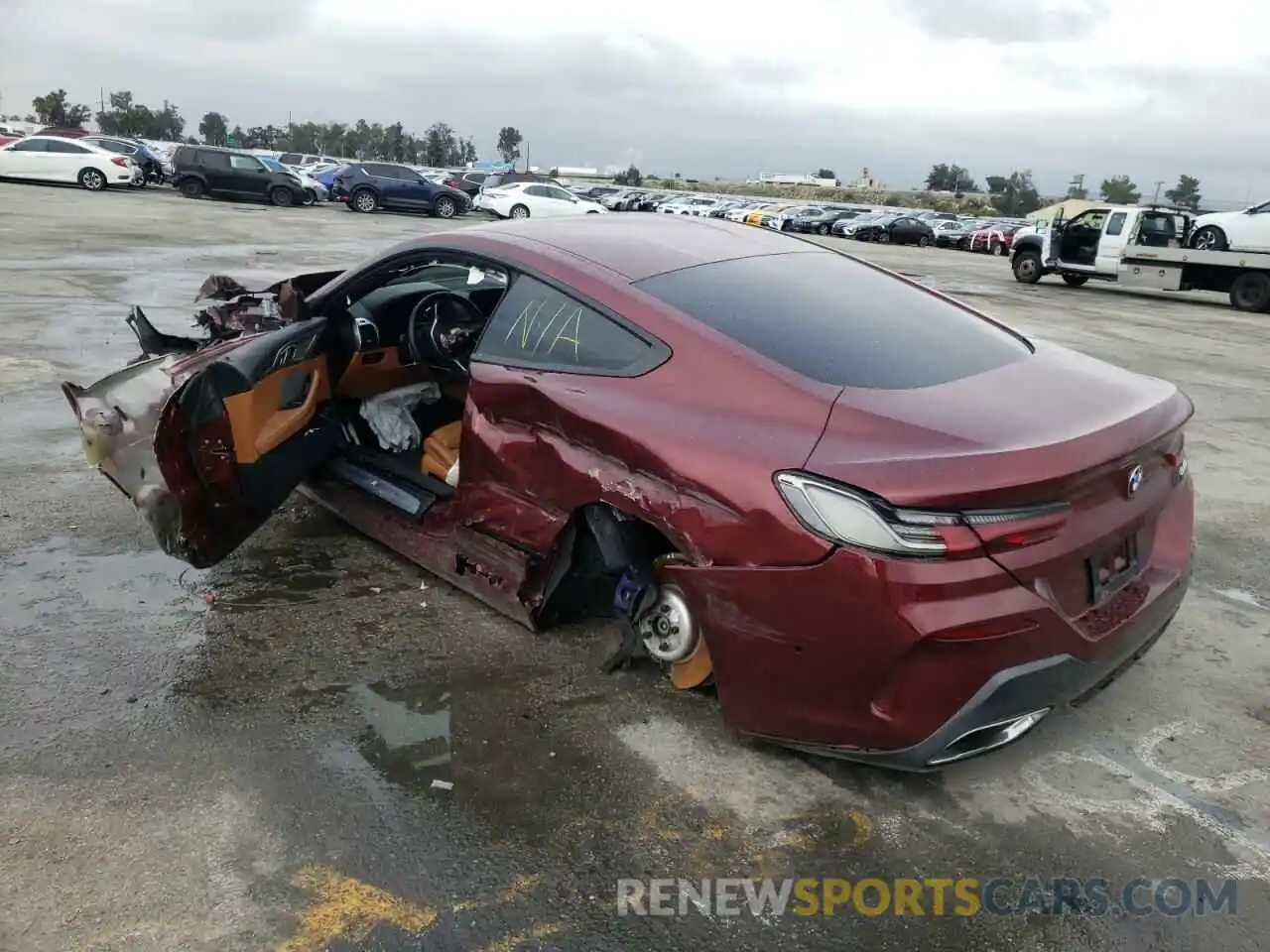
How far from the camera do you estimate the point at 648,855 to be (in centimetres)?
253

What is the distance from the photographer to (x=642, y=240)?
Answer: 3.56m

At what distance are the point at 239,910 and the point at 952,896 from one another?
1749 mm

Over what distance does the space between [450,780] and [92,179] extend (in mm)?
33292

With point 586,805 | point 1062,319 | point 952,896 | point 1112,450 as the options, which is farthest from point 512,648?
point 1062,319

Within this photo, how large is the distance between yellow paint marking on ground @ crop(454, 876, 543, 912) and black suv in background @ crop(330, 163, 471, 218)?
102 feet

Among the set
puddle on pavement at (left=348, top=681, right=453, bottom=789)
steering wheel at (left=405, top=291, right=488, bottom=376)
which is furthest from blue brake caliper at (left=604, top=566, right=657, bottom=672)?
steering wheel at (left=405, top=291, right=488, bottom=376)

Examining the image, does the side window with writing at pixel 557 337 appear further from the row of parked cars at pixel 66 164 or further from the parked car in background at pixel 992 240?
the parked car in background at pixel 992 240

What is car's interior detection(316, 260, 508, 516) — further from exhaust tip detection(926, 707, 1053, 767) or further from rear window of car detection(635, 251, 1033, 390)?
exhaust tip detection(926, 707, 1053, 767)

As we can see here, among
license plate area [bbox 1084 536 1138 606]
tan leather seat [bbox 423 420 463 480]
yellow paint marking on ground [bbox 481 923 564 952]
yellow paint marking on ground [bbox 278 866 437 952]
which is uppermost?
license plate area [bbox 1084 536 1138 606]

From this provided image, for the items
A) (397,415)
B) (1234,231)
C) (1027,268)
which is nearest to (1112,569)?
(397,415)

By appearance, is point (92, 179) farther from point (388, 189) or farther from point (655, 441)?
point (655, 441)

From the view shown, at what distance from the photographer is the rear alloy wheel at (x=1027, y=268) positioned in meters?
22.0

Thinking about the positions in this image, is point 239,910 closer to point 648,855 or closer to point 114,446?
point 648,855

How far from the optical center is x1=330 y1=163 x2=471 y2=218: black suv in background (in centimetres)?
3094
